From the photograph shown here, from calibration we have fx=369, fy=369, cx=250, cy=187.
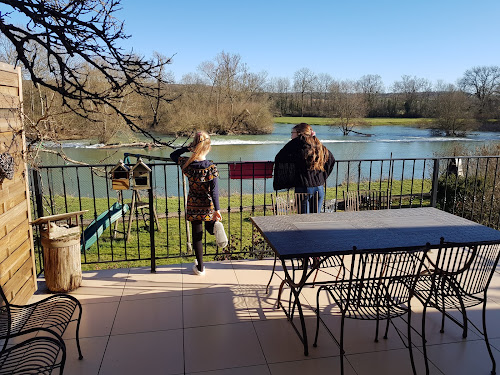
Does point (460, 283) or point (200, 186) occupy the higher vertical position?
point (200, 186)

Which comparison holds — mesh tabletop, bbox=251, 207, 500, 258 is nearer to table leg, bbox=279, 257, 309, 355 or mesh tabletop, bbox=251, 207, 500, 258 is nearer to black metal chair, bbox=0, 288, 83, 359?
table leg, bbox=279, 257, 309, 355

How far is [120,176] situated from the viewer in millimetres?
3697

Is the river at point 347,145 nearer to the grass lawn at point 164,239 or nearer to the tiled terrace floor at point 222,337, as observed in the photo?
the grass lawn at point 164,239

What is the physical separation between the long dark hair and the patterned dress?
103 cm

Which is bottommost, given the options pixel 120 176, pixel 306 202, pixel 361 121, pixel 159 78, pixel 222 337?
pixel 222 337

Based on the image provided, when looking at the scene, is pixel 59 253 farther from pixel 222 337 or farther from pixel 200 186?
pixel 222 337

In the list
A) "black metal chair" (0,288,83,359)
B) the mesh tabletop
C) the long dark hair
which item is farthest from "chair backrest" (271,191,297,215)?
"black metal chair" (0,288,83,359)

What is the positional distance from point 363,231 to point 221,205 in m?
9.09

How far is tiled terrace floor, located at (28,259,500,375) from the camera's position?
237 cm

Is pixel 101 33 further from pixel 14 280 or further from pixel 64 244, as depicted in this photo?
pixel 14 280

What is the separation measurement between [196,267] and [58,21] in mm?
2931

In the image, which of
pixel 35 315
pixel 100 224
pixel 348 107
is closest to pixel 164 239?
pixel 100 224

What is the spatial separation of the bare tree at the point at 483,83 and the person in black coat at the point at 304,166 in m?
28.5

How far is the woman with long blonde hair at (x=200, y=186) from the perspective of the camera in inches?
136
